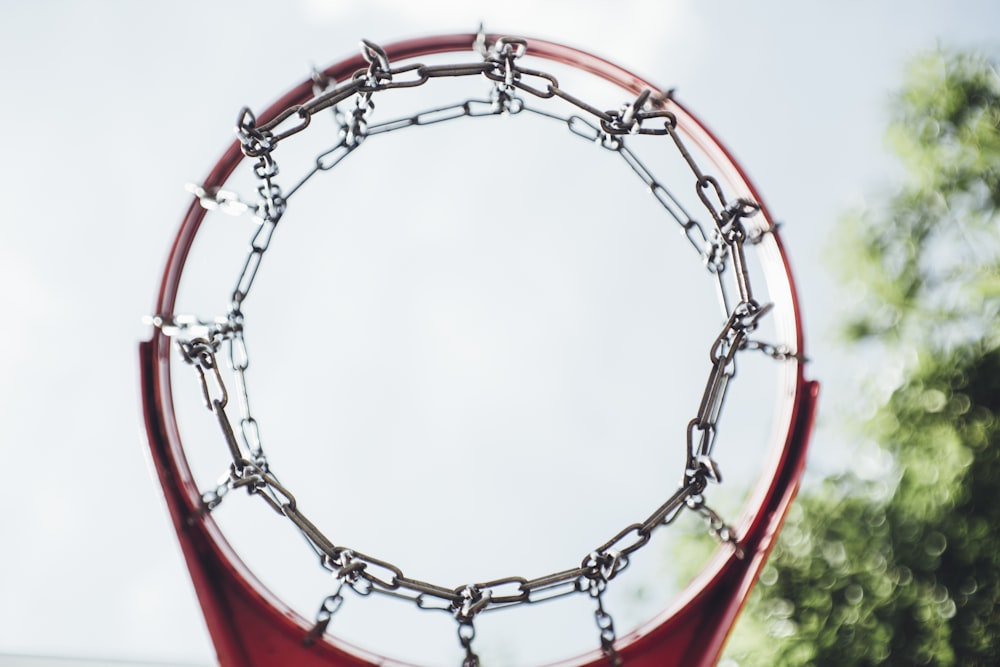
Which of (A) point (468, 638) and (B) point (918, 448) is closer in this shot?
(A) point (468, 638)

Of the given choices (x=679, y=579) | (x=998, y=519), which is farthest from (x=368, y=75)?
(x=998, y=519)

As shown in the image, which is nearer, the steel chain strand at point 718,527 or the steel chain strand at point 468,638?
the steel chain strand at point 468,638

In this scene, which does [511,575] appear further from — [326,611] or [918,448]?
[918,448]

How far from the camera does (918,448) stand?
3.89 metres

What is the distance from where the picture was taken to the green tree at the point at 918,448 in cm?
351

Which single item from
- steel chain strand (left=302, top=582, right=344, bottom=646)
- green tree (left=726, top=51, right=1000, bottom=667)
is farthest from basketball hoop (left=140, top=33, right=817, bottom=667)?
green tree (left=726, top=51, right=1000, bottom=667)

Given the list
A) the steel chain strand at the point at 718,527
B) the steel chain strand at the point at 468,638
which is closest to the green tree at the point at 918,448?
the steel chain strand at the point at 718,527

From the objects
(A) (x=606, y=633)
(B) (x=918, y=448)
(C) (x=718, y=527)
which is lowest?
(A) (x=606, y=633)

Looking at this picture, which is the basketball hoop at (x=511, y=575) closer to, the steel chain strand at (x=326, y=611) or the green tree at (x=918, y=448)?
the steel chain strand at (x=326, y=611)

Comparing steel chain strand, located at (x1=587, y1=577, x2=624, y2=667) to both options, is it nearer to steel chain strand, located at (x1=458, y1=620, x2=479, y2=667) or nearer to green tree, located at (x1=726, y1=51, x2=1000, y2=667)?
steel chain strand, located at (x1=458, y1=620, x2=479, y2=667)

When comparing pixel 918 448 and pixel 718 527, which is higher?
pixel 918 448

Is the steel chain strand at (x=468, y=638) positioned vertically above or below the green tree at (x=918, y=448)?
below

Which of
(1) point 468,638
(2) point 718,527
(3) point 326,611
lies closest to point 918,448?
(2) point 718,527

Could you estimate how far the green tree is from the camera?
351 cm
